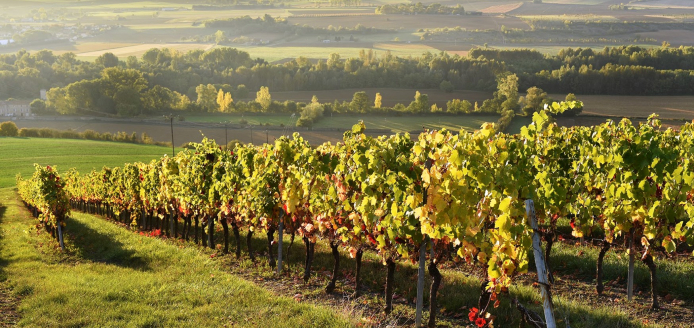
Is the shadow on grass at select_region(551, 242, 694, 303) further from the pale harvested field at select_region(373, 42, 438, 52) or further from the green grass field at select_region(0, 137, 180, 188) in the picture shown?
the pale harvested field at select_region(373, 42, 438, 52)

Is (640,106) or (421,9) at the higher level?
(421,9)

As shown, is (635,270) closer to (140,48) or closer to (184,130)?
(184,130)

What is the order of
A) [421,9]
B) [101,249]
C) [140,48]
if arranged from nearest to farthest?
[101,249], [140,48], [421,9]

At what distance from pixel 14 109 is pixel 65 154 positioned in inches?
1813

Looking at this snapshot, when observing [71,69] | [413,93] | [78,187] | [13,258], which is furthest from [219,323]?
[71,69]

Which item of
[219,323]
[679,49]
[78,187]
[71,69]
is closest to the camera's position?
[219,323]

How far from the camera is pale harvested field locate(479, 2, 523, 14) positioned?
148000mm

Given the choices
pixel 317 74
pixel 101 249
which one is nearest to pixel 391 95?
pixel 317 74

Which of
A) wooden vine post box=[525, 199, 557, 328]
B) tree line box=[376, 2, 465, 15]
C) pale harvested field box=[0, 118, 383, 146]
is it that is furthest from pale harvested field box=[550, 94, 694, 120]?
tree line box=[376, 2, 465, 15]

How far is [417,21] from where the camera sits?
154 metres

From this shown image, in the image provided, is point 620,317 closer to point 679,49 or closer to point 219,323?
point 219,323

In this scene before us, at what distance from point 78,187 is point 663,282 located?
33711 millimetres

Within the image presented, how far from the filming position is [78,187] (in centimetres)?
3516

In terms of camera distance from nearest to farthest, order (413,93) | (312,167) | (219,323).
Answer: (219,323)
(312,167)
(413,93)
